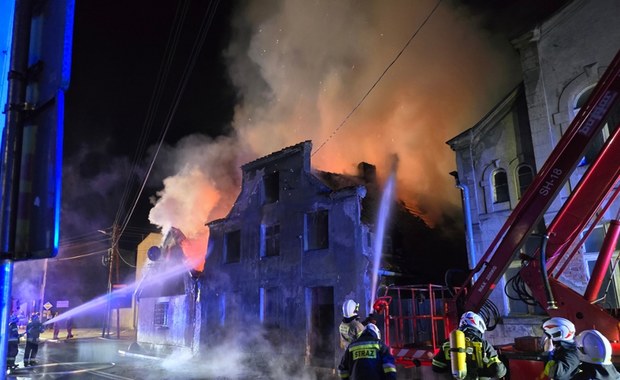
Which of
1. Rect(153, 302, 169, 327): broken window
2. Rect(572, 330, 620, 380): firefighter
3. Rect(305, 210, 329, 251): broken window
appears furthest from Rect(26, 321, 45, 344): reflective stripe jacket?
Rect(572, 330, 620, 380): firefighter

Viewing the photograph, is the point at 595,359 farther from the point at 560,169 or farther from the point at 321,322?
the point at 321,322

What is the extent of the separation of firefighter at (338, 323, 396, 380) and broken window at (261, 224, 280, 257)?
41.9 feet

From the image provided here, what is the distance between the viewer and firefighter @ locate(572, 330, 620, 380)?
417 cm

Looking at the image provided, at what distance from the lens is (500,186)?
13016 millimetres

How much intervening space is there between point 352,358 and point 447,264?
14.8 meters

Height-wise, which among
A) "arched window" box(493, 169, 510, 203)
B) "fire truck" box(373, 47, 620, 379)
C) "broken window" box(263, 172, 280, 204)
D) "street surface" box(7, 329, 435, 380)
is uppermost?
"broken window" box(263, 172, 280, 204)

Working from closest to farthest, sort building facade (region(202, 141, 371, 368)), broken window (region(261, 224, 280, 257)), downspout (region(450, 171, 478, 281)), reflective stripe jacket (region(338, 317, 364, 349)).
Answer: reflective stripe jacket (region(338, 317, 364, 349))
downspout (region(450, 171, 478, 281))
building facade (region(202, 141, 371, 368))
broken window (region(261, 224, 280, 257))

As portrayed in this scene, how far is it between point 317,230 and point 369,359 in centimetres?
1184

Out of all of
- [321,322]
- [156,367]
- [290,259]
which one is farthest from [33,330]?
[321,322]

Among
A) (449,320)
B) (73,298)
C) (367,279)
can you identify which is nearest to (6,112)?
(449,320)

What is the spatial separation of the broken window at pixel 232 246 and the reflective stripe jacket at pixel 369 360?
15042 millimetres

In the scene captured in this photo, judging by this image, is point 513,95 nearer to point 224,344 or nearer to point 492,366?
point 492,366

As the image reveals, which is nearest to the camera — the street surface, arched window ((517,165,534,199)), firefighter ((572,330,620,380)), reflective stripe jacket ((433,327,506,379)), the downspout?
firefighter ((572,330,620,380))

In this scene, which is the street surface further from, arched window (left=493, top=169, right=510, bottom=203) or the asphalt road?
arched window (left=493, top=169, right=510, bottom=203)
